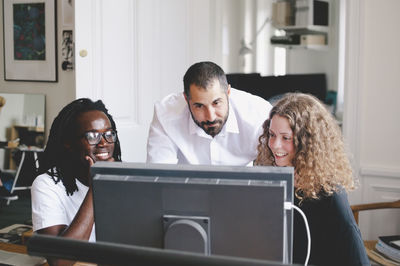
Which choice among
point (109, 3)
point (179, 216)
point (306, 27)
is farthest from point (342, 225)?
point (306, 27)

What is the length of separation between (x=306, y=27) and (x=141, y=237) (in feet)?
14.4

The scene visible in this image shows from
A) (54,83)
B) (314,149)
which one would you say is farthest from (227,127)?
(54,83)

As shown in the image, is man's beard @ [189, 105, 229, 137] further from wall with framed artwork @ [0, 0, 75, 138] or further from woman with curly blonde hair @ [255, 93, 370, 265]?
wall with framed artwork @ [0, 0, 75, 138]

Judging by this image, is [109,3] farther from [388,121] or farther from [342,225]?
[342,225]

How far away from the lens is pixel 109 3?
2.96 m

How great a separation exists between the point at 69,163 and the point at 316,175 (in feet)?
2.85

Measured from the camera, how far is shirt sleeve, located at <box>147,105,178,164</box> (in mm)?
2170

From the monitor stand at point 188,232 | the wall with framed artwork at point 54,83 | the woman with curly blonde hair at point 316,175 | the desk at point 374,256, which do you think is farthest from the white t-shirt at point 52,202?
the wall with framed artwork at point 54,83

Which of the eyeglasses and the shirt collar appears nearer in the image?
the eyeglasses

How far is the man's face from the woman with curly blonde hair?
213 mm

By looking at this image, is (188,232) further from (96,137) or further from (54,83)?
(54,83)

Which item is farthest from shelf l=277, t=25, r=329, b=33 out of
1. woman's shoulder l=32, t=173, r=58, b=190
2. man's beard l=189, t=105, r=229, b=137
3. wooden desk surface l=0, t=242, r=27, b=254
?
wooden desk surface l=0, t=242, r=27, b=254

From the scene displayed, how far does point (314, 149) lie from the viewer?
62.2 inches

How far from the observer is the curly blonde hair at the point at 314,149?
5.03 ft
